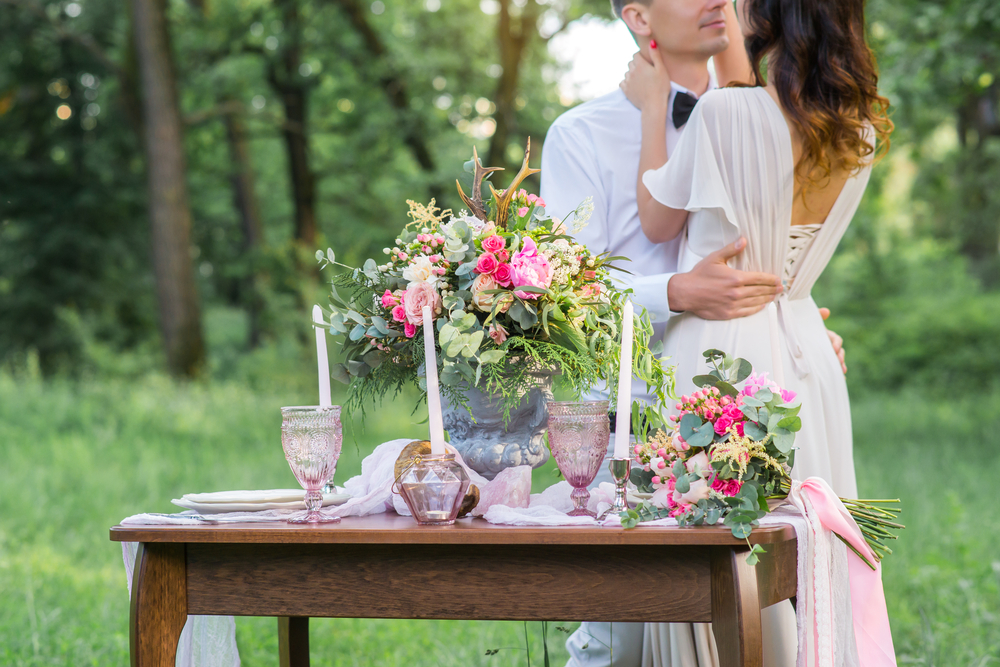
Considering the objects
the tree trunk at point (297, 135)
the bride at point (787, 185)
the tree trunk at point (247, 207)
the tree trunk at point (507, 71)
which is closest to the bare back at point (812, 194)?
the bride at point (787, 185)

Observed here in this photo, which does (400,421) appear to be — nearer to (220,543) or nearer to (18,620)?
(18,620)

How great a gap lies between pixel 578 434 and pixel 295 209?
12.8m

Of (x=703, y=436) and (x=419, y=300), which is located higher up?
(x=419, y=300)

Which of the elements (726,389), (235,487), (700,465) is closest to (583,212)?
(726,389)

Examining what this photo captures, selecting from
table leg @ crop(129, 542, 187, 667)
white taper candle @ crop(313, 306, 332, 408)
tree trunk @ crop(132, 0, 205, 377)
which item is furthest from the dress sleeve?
tree trunk @ crop(132, 0, 205, 377)

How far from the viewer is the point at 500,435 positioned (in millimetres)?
1816

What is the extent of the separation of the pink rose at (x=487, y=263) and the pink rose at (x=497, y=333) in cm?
10

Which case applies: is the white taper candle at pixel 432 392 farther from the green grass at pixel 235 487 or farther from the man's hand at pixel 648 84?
the man's hand at pixel 648 84

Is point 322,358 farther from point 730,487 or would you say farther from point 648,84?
point 648,84

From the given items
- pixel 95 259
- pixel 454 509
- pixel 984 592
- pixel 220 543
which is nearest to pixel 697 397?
pixel 454 509

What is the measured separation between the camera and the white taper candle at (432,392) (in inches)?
Result: 62.6

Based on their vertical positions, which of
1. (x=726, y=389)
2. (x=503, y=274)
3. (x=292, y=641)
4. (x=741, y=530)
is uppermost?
(x=503, y=274)

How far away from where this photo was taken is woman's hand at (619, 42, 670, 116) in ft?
7.95

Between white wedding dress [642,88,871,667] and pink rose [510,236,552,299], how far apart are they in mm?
659
